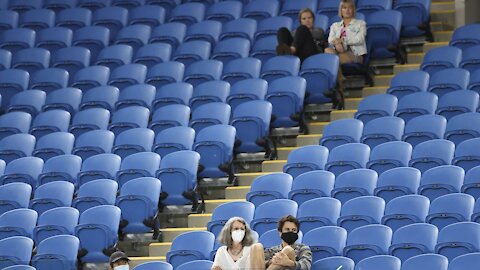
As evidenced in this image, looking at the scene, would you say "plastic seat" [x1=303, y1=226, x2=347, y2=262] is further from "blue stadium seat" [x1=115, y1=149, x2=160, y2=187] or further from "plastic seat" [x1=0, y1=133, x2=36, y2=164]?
"plastic seat" [x1=0, y1=133, x2=36, y2=164]

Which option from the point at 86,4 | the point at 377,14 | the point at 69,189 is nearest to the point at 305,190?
the point at 69,189

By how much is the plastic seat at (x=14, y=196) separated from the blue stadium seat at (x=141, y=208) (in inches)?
38.3

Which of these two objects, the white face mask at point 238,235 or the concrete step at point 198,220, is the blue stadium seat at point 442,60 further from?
the white face mask at point 238,235

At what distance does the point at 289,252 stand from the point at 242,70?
4568 mm


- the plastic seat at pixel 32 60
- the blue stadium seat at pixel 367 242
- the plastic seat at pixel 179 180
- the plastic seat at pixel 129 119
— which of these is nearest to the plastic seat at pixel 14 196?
the plastic seat at pixel 179 180

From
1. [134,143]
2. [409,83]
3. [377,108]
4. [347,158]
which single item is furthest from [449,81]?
[134,143]

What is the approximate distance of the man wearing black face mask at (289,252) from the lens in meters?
9.45

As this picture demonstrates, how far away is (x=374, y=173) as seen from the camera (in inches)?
437

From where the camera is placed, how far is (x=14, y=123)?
1363cm

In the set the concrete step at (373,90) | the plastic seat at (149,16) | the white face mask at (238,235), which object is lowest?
the white face mask at (238,235)

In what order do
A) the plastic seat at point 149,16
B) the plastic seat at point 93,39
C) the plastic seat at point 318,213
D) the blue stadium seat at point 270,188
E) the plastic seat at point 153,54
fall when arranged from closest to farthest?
the plastic seat at point 318,213 → the blue stadium seat at point 270,188 → the plastic seat at point 153,54 → the plastic seat at point 93,39 → the plastic seat at point 149,16

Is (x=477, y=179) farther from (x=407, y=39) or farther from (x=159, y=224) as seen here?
(x=407, y=39)

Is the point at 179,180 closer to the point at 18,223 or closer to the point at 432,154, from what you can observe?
the point at 18,223

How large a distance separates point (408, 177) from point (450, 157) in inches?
22.0
